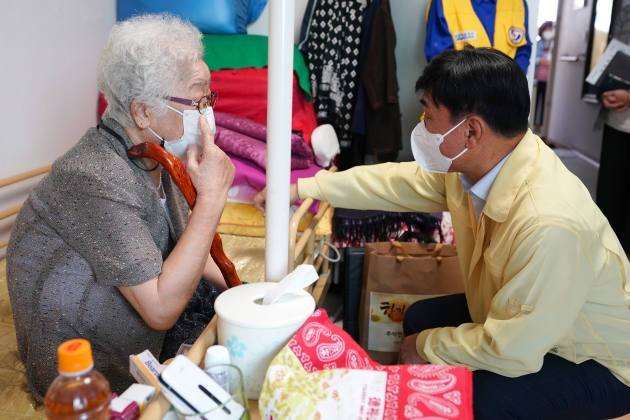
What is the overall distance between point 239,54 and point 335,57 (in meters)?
0.49

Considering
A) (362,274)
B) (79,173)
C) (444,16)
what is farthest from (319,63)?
(79,173)

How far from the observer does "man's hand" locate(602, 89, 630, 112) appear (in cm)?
292

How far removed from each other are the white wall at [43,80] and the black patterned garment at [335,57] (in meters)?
1.12

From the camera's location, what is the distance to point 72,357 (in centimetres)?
67

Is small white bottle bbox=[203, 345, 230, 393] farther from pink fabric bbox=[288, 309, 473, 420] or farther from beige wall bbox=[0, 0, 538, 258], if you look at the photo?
beige wall bbox=[0, 0, 538, 258]

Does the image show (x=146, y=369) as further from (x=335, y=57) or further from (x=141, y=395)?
(x=335, y=57)

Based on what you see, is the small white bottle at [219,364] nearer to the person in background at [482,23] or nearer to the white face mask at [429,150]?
the white face mask at [429,150]

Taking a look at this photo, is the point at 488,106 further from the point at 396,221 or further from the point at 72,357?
the point at 396,221

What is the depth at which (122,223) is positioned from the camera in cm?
117

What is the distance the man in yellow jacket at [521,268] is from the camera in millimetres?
1167

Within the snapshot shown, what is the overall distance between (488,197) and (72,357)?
3.23 ft

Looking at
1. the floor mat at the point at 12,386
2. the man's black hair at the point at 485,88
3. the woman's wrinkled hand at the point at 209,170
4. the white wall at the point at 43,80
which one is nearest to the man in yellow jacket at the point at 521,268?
the man's black hair at the point at 485,88

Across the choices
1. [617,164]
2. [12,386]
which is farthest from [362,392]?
[617,164]

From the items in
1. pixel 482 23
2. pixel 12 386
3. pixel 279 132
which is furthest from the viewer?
pixel 482 23
